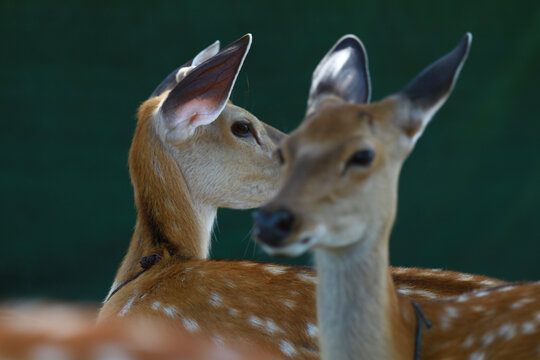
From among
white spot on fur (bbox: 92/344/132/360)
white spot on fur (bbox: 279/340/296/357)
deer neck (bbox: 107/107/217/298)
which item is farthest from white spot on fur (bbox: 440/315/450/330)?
deer neck (bbox: 107/107/217/298)

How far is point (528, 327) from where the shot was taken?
4.54ft

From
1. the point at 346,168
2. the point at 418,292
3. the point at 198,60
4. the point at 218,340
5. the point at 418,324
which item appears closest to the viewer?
the point at 346,168

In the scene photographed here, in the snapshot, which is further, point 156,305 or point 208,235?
point 208,235

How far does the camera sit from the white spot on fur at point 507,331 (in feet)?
4.51

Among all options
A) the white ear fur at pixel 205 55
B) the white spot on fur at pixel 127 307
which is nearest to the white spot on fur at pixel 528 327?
the white spot on fur at pixel 127 307

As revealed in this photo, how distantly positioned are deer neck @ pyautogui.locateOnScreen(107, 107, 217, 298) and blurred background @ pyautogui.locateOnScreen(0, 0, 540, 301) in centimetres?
130

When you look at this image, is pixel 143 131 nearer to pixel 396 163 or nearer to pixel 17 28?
pixel 396 163

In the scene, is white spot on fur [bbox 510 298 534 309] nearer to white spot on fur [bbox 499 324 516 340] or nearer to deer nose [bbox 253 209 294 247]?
white spot on fur [bbox 499 324 516 340]

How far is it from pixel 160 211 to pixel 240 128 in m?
0.43

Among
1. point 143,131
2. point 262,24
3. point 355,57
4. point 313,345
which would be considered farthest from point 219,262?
point 262,24

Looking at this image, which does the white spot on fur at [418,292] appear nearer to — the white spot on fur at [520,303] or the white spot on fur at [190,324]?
the white spot on fur at [520,303]

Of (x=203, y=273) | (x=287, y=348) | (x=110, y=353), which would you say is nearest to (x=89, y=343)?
(x=110, y=353)

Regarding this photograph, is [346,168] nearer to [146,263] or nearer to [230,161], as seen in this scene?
[146,263]

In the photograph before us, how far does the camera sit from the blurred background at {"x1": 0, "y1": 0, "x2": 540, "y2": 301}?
3.64m
